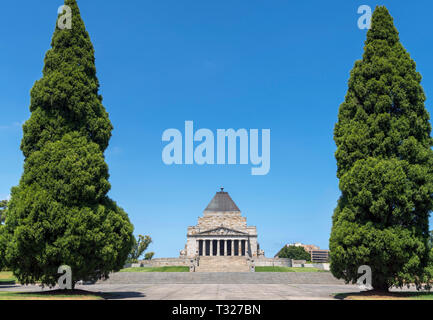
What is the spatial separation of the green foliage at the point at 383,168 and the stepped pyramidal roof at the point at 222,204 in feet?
261

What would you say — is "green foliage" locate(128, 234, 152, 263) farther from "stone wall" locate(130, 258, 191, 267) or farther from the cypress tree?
the cypress tree

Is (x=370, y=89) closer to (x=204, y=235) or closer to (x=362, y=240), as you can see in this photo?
(x=362, y=240)

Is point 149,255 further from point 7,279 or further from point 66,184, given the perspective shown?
point 66,184

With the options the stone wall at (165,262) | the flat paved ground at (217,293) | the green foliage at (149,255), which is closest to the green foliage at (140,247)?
the green foliage at (149,255)

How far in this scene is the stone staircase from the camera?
65.1 m

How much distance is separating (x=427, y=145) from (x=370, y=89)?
4521mm

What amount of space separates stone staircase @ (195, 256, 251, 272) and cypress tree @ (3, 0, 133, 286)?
44169 mm

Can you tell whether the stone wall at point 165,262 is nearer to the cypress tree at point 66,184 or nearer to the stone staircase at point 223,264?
the stone staircase at point 223,264

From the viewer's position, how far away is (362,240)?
65.3ft

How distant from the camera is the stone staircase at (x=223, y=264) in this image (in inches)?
2563

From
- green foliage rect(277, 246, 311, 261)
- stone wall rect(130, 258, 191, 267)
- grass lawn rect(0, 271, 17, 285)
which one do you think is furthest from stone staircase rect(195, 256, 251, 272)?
green foliage rect(277, 246, 311, 261)

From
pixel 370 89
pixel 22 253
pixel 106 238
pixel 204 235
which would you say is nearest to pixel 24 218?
pixel 22 253

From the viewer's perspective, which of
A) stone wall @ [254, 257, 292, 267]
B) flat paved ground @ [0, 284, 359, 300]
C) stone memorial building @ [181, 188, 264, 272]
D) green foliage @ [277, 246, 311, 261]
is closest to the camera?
flat paved ground @ [0, 284, 359, 300]

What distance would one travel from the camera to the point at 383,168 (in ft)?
65.3
